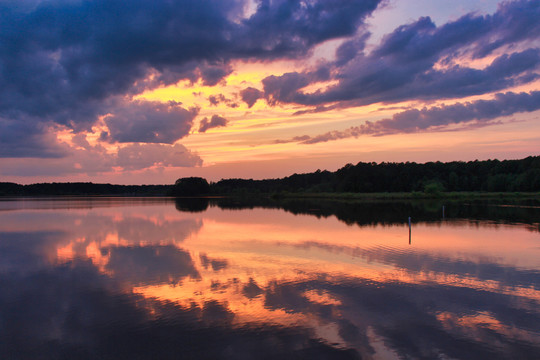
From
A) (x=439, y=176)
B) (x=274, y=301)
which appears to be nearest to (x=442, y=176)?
(x=439, y=176)

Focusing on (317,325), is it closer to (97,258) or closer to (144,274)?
(144,274)

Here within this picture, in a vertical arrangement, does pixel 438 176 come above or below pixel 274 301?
above

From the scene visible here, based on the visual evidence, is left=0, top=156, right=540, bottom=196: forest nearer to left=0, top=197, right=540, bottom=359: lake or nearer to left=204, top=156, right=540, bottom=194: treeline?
left=204, top=156, right=540, bottom=194: treeline

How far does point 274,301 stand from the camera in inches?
454

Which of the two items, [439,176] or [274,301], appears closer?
[274,301]

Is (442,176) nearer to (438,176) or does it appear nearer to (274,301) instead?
(438,176)

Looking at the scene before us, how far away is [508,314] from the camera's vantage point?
1021 centimetres

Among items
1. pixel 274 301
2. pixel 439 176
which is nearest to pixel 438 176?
pixel 439 176

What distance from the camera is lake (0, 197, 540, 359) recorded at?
844 cm

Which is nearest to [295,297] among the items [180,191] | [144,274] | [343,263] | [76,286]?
[343,263]

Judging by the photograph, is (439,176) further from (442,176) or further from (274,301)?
(274,301)

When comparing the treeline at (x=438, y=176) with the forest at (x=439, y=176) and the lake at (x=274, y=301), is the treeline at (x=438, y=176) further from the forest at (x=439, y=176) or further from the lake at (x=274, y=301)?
the lake at (x=274, y=301)

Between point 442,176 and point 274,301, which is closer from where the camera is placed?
point 274,301

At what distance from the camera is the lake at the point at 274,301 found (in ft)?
27.7
